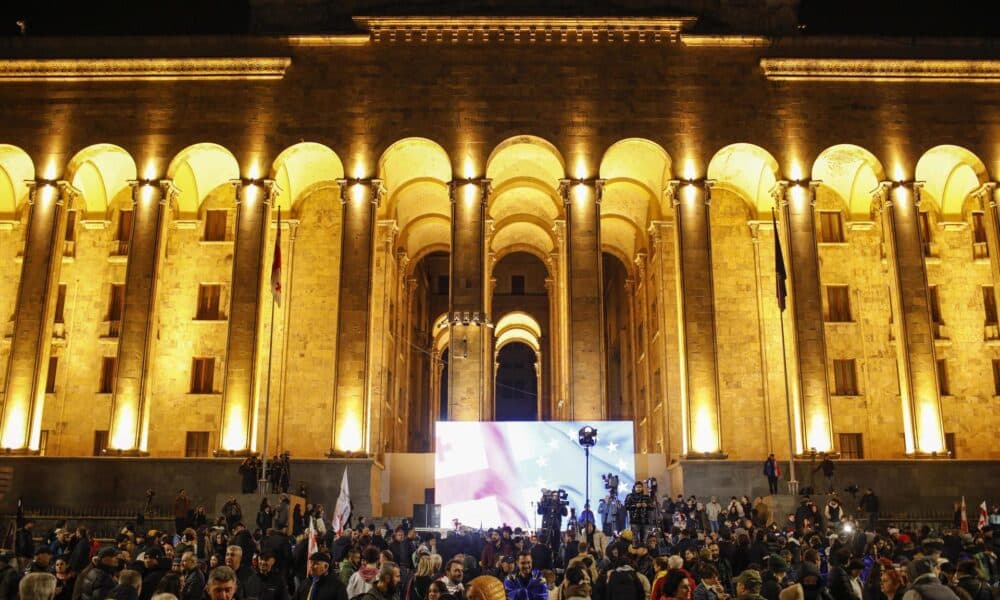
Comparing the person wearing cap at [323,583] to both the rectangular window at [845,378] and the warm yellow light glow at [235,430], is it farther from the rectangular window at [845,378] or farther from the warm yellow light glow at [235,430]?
the rectangular window at [845,378]

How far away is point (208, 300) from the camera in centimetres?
4062

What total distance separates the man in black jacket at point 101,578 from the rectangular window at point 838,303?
3484 centimetres

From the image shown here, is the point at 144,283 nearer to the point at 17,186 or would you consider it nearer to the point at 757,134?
the point at 17,186

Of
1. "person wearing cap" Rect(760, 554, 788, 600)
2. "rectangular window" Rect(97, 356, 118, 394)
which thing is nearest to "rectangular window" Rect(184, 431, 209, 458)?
"rectangular window" Rect(97, 356, 118, 394)

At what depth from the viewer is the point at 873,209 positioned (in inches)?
1594

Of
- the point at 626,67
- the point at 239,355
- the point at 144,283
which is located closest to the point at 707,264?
the point at 626,67

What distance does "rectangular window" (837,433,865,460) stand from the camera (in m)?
38.7

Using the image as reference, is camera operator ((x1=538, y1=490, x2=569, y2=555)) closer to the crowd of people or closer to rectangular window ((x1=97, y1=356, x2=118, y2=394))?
the crowd of people

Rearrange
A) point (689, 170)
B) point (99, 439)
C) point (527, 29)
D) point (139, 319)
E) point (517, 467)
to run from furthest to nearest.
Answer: point (99, 439)
point (527, 29)
point (689, 170)
point (139, 319)
point (517, 467)

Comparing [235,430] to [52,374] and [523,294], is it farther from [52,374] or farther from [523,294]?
[523,294]

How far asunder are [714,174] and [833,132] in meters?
5.18

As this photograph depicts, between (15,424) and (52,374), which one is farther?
(52,374)

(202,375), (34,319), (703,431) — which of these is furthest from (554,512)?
(34,319)

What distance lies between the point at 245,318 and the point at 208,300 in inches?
282
